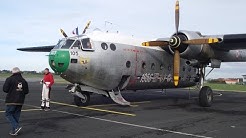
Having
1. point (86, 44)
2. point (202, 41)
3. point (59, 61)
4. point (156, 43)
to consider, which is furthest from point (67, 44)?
point (202, 41)

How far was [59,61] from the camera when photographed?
14.3m

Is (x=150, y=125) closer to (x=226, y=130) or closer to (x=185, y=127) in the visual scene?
(x=185, y=127)

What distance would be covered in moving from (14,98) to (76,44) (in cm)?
639

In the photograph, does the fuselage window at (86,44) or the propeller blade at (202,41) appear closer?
the fuselage window at (86,44)

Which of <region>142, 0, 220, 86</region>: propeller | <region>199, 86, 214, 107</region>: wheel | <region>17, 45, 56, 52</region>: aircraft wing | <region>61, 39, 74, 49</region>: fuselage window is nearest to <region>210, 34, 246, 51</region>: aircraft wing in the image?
<region>142, 0, 220, 86</region>: propeller

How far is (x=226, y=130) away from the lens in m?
10.5

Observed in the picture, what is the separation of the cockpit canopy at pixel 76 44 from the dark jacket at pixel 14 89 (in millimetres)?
5829

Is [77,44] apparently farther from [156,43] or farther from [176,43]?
[176,43]

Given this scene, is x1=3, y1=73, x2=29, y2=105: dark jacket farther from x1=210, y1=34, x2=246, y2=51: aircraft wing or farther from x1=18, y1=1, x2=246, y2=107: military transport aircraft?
x1=210, y1=34, x2=246, y2=51: aircraft wing

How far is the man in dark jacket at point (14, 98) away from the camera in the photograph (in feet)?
29.8

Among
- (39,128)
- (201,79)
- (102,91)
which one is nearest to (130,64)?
(102,91)

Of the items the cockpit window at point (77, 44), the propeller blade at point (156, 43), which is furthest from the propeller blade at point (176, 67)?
the cockpit window at point (77, 44)

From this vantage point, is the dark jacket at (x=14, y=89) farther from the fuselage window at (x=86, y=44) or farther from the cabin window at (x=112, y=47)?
→ the cabin window at (x=112, y=47)

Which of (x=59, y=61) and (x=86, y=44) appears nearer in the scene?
(x=59, y=61)
